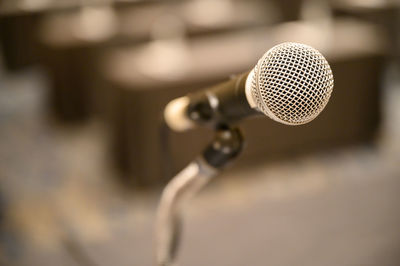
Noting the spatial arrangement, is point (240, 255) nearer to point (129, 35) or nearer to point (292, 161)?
point (292, 161)

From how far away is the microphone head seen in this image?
1.47ft

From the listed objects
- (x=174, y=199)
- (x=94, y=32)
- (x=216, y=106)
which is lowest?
(x=94, y=32)

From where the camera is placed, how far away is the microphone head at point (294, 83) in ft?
1.47

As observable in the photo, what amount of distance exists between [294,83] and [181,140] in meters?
2.10

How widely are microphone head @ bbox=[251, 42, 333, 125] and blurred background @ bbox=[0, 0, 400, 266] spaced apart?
454 mm

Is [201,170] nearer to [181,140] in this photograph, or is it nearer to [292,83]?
[292,83]

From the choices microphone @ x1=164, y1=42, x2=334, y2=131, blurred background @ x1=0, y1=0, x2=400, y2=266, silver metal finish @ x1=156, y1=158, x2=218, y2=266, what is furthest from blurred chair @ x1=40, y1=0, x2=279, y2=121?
microphone @ x1=164, y1=42, x2=334, y2=131

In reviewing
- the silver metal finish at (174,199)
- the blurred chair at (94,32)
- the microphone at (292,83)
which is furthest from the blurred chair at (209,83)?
the microphone at (292,83)

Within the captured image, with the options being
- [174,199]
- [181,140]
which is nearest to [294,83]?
[174,199]

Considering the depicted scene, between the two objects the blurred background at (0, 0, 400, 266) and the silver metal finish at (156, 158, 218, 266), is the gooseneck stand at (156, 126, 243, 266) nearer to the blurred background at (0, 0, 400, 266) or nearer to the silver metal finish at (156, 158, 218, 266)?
the silver metal finish at (156, 158, 218, 266)

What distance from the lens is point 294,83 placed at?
0.45 m

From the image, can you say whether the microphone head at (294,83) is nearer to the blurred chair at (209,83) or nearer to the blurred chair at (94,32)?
the blurred chair at (209,83)

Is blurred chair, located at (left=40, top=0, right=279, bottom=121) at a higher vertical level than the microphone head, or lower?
lower

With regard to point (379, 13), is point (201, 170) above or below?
above
